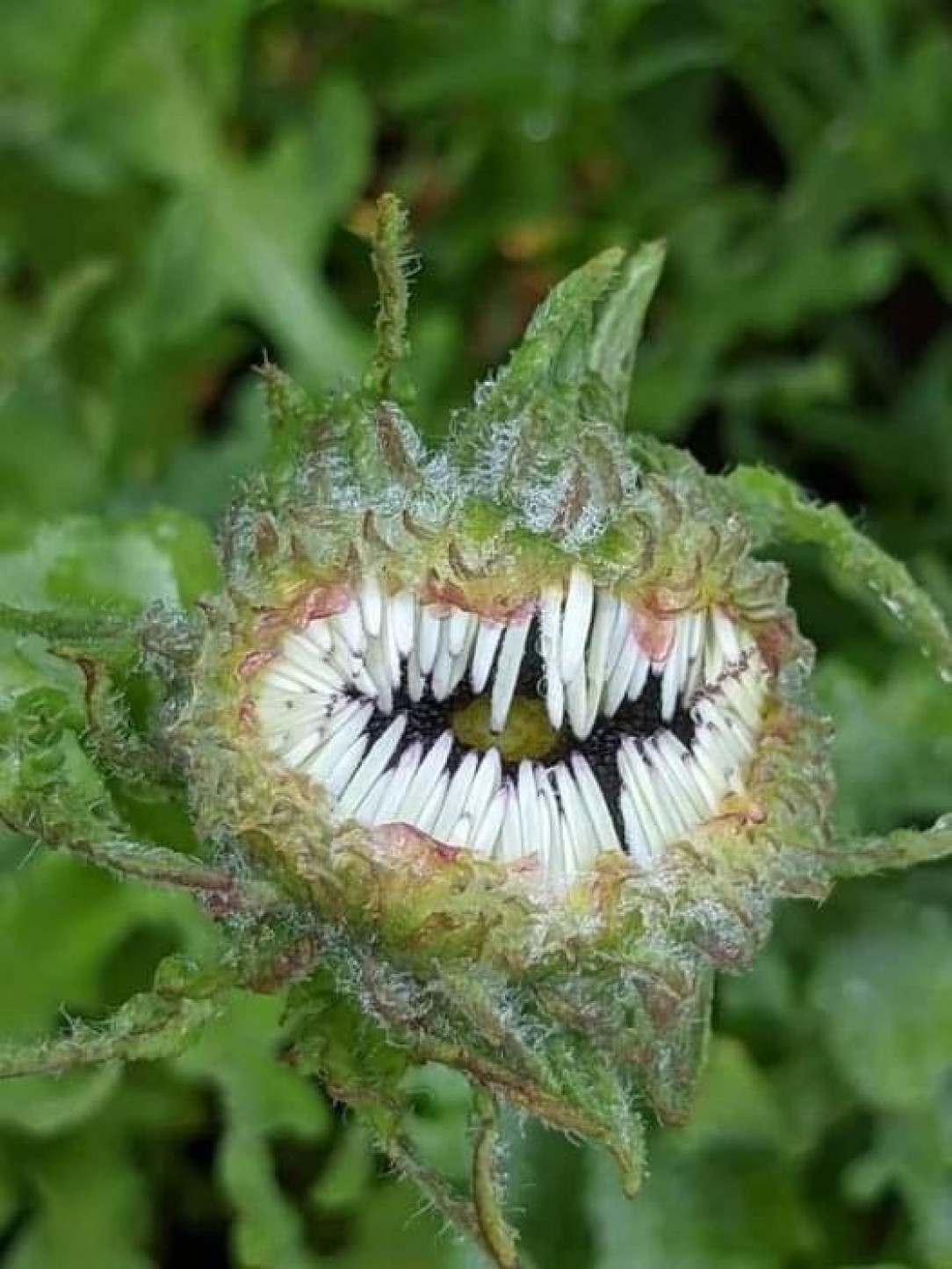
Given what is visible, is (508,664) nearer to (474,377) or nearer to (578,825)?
(578,825)

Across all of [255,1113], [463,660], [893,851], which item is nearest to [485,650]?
[463,660]

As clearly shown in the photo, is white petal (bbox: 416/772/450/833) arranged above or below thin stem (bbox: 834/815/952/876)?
above

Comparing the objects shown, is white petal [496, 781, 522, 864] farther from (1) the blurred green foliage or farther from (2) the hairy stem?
(1) the blurred green foliage

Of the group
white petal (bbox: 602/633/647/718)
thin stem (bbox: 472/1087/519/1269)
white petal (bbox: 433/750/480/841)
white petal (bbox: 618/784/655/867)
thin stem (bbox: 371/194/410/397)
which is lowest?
thin stem (bbox: 472/1087/519/1269)

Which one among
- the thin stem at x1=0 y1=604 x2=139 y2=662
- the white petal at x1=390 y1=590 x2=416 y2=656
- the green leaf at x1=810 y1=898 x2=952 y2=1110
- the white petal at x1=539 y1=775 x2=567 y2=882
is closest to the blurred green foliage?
the green leaf at x1=810 y1=898 x2=952 y2=1110

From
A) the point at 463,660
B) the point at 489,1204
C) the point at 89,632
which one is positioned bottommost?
the point at 489,1204

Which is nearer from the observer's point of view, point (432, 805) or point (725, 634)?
point (432, 805)

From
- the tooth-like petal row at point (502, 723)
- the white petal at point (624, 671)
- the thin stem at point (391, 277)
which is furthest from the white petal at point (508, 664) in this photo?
the thin stem at point (391, 277)
